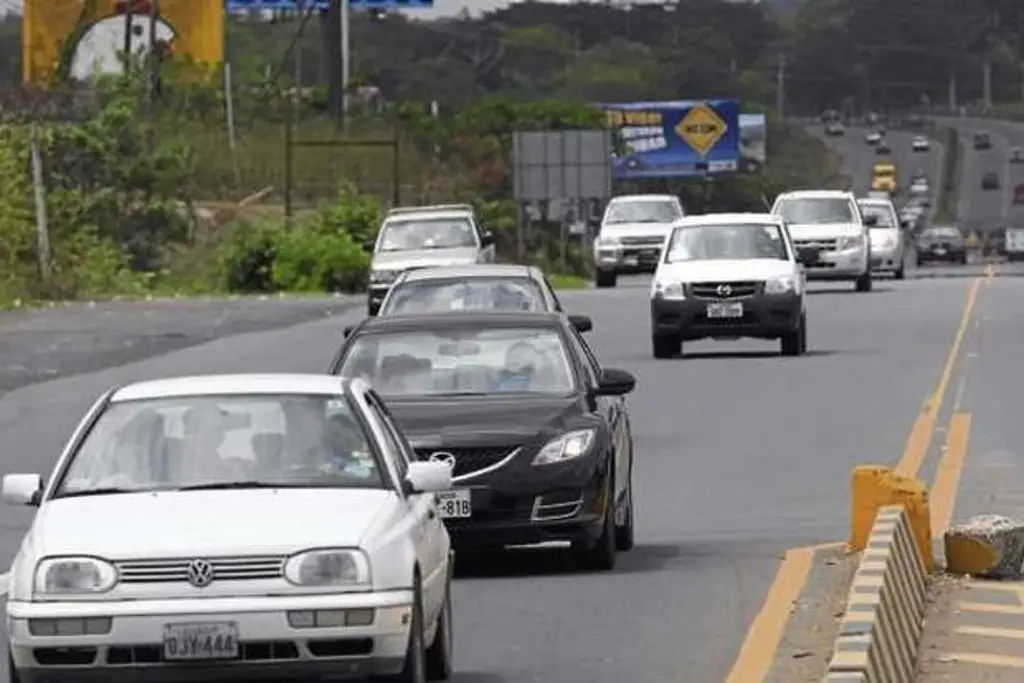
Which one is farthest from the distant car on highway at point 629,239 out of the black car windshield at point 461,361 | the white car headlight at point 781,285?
the black car windshield at point 461,361

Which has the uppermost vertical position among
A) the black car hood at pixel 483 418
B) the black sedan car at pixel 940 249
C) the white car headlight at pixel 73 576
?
the white car headlight at pixel 73 576

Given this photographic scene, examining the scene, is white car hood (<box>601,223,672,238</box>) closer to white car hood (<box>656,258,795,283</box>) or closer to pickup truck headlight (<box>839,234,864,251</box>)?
pickup truck headlight (<box>839,234,864,251</box>)

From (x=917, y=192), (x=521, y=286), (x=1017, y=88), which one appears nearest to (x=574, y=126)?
(x=917, y=192)

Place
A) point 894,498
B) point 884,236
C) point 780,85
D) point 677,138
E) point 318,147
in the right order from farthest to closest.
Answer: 1. point 780,85
2. point 677,138
3. point 318,147
4. point 884,236
5. point 894,498

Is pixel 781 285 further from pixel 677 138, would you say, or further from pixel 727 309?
pixel 677 138

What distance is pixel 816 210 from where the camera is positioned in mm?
50000

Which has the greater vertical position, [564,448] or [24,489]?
[24,489]

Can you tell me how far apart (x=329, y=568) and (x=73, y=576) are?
863mm

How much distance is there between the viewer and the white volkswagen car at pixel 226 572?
1010cm

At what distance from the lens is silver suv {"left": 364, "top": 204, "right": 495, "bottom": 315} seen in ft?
152

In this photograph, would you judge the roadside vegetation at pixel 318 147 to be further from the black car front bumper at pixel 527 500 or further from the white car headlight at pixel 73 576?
the white car headlight at pixel 73 576

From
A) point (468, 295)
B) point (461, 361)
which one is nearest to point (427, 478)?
point (461, 361)

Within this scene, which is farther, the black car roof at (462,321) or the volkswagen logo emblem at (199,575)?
the black car roof at (462,321)

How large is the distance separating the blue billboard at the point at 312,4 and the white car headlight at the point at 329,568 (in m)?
81.0
